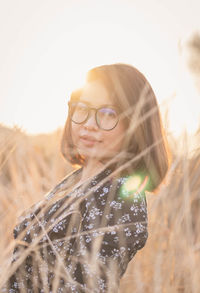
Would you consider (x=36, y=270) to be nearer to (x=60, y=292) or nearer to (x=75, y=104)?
(x=60, y=292)

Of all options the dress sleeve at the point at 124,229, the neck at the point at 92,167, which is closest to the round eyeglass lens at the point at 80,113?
the neck at the point at 92,167

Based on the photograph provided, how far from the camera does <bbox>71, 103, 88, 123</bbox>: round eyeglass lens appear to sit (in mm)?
1197

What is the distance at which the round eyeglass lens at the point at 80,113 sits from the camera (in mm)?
1197

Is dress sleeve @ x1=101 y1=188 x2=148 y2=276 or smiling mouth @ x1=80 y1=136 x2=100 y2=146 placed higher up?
smiling mouth @ x1=80 y1=136 x2=100 y2=146

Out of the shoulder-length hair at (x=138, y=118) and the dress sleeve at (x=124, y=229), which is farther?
the shoulder-length hair at (x=138, y=118)

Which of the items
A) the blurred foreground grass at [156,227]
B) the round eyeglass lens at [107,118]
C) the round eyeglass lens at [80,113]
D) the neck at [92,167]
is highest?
the round eyeglass lens at [80,113]

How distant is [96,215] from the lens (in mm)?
1091

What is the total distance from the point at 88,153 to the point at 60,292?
0.41 meters

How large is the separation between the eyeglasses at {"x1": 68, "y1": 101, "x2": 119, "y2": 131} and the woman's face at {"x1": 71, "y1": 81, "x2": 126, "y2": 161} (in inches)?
0.4

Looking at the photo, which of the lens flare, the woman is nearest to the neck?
the woman

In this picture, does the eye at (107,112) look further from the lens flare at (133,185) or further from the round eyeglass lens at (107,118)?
the lens flare at (133,185)

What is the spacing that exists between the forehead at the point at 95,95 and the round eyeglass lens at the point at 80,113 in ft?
0.07

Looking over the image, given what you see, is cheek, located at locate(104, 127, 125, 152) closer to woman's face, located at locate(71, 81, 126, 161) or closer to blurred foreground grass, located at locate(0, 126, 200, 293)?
woman's face, located at locate(71, 81, 126, 161)

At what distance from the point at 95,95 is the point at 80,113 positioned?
73 mm
